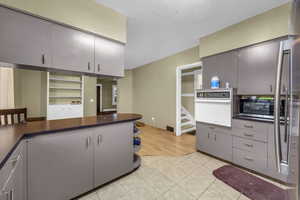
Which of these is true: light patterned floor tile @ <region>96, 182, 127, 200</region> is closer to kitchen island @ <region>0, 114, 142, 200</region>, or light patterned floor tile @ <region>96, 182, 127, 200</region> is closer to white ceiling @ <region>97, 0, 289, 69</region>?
kitchen island @ <region>0, 114, 142, 200</region>

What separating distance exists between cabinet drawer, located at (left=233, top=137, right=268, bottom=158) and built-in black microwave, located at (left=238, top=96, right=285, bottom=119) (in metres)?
0.47

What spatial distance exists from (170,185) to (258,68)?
2332mm

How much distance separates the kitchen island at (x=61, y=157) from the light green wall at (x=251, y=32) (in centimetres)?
239

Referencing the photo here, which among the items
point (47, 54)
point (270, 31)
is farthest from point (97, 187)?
point (270, 31)

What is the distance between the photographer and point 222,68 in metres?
2.66

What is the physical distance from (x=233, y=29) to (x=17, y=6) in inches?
128

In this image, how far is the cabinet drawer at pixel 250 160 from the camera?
6.69ft

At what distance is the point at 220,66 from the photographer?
8.84 feet

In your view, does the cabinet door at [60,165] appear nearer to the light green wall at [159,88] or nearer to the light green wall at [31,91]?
the light green wall at [31,91]

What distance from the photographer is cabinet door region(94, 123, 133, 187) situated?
5.57ft

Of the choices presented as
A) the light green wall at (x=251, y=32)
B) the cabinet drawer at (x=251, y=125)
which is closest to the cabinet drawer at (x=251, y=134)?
the cabinet drawer at (x=251, y=125)

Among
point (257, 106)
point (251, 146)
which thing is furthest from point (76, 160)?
point (257, 106)

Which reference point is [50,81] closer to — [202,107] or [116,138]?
[116,138]

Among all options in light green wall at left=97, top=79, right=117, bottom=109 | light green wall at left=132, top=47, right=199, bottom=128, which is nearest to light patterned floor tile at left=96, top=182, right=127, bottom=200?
light green wall at left=97, top=79, right=117, bottom=109
